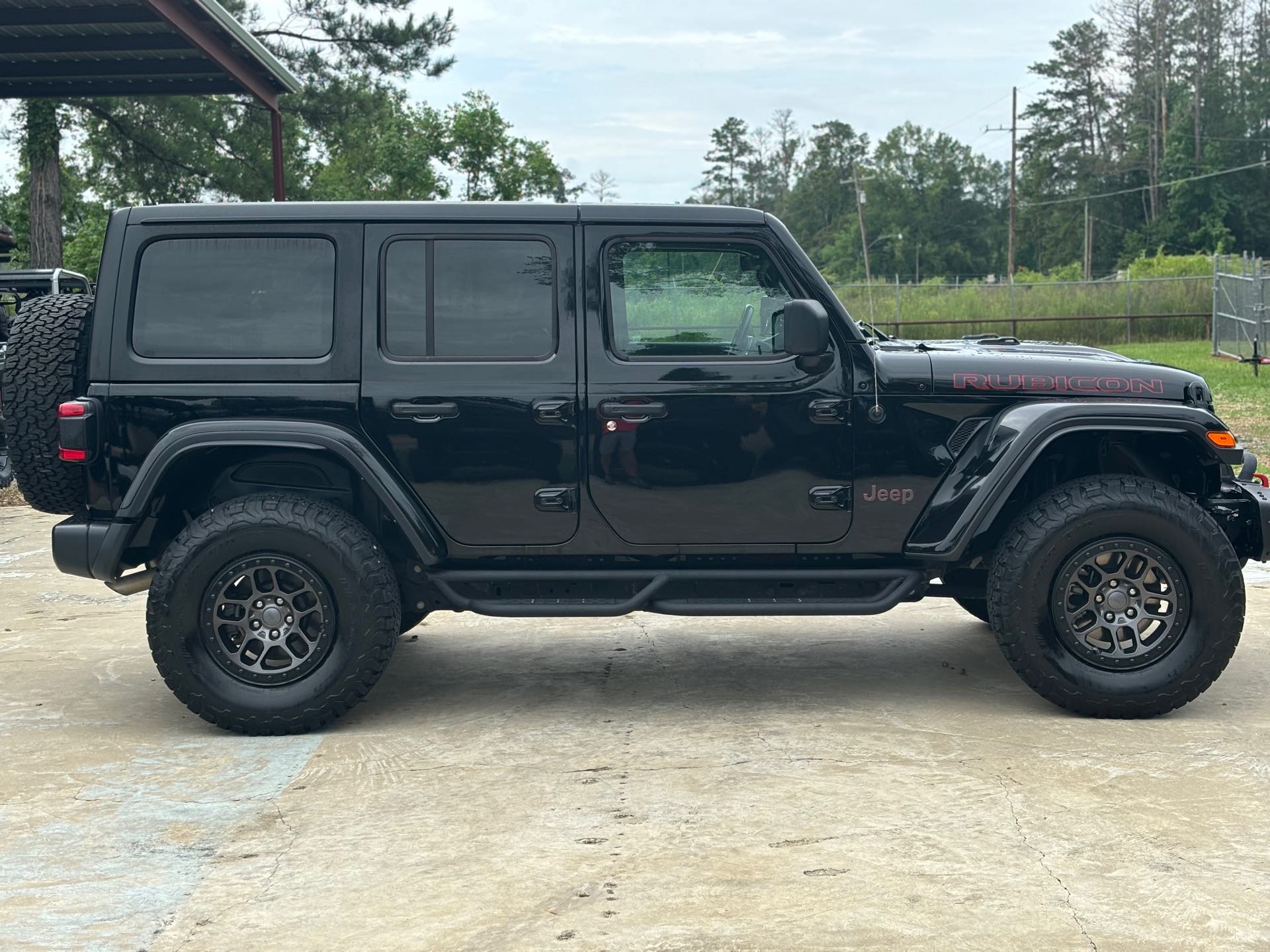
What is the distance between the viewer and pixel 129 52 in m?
14.6

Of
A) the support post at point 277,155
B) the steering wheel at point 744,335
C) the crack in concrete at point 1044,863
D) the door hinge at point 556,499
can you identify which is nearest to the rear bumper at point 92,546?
the door hinge at point 556,499

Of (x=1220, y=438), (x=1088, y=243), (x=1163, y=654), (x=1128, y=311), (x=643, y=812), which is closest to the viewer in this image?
(x=643, y=812)

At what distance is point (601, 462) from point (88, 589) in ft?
14.1

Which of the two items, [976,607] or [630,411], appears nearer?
[630,411]

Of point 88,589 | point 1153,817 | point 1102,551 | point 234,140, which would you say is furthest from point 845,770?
point 234,140

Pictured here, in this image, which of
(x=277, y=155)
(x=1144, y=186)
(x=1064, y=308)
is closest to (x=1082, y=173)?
(x=1144, y=186)

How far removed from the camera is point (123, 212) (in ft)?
17.2

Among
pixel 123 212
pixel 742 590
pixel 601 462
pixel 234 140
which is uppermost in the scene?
pixel 234 140

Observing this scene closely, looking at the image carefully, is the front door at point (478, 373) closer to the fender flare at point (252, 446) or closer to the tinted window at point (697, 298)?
the fender flare at point (252, 446)

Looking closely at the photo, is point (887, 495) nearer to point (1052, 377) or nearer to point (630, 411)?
point (1052, 377)

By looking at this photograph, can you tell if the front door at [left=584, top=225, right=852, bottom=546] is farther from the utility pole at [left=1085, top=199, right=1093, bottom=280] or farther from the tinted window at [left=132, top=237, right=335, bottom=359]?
the utility pole at [left=1085, top=199, right=1093, bottom=280]

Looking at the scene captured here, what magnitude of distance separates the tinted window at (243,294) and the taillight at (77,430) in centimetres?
43

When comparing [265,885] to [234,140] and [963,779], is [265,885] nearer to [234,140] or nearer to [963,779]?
[963,779]

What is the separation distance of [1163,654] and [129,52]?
1324 cm
